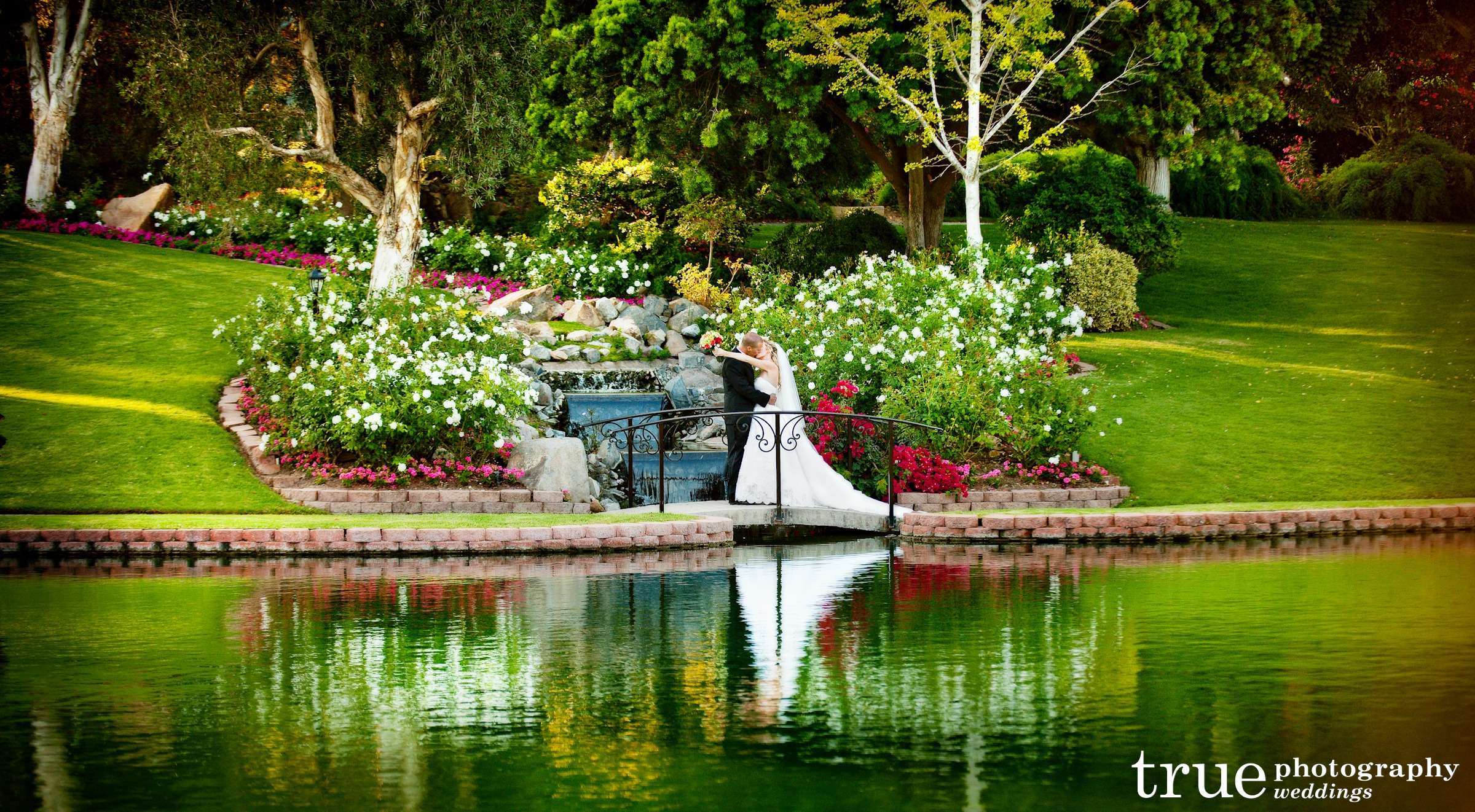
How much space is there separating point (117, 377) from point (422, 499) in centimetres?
655

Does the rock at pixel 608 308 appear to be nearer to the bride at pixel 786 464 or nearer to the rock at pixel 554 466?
the bride at pixel 786 464

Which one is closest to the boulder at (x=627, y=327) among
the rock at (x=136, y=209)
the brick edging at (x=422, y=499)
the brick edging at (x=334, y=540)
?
the brick edging at (x=422, y=499)

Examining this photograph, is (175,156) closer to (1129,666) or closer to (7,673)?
(7,673)

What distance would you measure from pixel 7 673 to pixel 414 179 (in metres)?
17.1

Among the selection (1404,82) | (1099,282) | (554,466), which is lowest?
(554,466)

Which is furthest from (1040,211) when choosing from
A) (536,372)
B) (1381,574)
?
(1381,574)

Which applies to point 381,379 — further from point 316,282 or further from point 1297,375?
point 1297,375

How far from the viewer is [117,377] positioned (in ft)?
64.6

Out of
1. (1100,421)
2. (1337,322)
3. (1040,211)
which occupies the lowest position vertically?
(1100,421)

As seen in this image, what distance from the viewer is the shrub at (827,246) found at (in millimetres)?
28500

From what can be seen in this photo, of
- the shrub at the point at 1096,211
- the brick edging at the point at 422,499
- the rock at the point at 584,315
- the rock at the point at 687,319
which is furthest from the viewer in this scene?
the shrub at the point at 1096,211

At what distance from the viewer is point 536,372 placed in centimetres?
2184

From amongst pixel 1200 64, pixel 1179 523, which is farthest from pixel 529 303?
pixel 1179 523

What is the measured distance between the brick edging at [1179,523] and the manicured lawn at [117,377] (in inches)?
286
